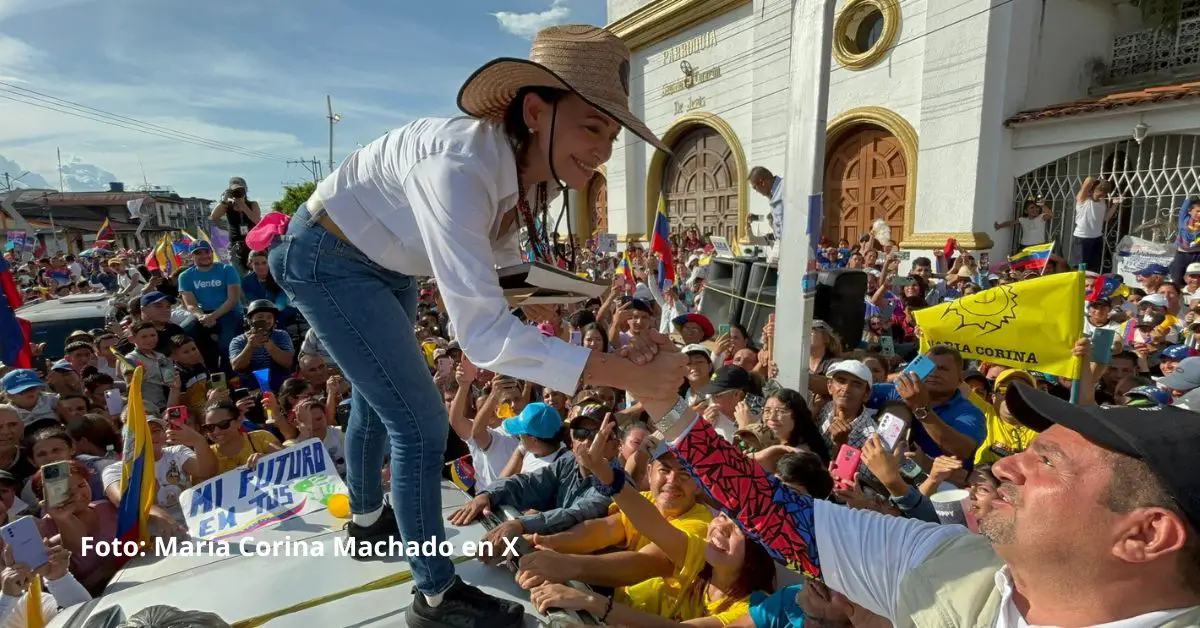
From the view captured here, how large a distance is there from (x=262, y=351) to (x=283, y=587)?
13.2 ft

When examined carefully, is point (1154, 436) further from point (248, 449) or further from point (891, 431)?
point (248, 449)

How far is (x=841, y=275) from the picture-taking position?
6121 millimetres


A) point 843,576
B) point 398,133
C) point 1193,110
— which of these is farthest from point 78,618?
point 1193,110

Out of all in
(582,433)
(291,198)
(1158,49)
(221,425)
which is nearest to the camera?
(582,433)

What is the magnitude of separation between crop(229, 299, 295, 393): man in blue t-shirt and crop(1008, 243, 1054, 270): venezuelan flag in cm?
834

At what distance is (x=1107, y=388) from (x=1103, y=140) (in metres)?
6.81

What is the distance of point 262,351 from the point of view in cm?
547

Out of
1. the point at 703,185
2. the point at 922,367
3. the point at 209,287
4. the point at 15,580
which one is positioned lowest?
the point at 15,580

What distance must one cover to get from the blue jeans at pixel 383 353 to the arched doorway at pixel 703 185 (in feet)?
44.2

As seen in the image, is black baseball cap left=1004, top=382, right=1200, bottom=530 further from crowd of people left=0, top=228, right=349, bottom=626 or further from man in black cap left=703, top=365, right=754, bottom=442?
crowd of people left=0, top=228, right=349, bottom=626

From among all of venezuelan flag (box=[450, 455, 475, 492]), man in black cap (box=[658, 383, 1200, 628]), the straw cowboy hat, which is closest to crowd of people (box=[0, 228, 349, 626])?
venezuelan flag (box=[450, 455, 475, 492])

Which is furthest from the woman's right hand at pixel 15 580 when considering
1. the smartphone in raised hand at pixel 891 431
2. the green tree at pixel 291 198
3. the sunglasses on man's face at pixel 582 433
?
the green tree at pixel 291 198

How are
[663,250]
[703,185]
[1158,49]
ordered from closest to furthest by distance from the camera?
[663,250], [1158,49], [703,185]
